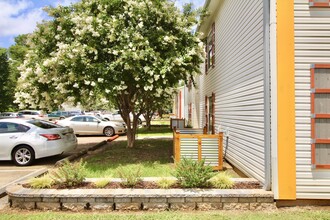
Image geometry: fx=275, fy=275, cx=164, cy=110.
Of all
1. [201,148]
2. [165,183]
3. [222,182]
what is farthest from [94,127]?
[222,182]

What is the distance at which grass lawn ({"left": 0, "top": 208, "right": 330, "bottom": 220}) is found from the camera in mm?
4621

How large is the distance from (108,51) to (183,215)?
18.2 feet

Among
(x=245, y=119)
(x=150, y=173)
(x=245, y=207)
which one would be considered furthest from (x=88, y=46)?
(x=245, y=207)

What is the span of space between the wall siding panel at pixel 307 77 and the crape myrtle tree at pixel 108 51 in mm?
3797

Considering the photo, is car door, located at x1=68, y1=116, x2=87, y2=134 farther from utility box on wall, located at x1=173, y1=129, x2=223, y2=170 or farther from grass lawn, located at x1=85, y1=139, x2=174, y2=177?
utility box on wall, located at x1=173, y1=129, x2=223, y2=170

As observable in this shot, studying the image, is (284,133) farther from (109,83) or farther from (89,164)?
(89,164)

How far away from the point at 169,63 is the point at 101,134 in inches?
449

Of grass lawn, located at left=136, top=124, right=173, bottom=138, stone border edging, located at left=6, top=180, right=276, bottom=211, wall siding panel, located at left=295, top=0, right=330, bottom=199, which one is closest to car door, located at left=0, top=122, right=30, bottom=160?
stone border edging, located at left=6, top=180, right=276, bottom=211

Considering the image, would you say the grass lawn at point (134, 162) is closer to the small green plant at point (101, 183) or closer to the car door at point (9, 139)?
the small green plant at point (101, 183)

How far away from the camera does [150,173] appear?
7.09 m

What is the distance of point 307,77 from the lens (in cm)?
508

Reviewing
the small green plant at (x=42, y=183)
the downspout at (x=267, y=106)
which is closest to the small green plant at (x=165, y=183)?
the downspout at (x=267, y=106)

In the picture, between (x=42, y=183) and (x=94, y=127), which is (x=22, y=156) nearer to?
(x=42, y=183)

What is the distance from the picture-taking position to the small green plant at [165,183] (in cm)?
543
